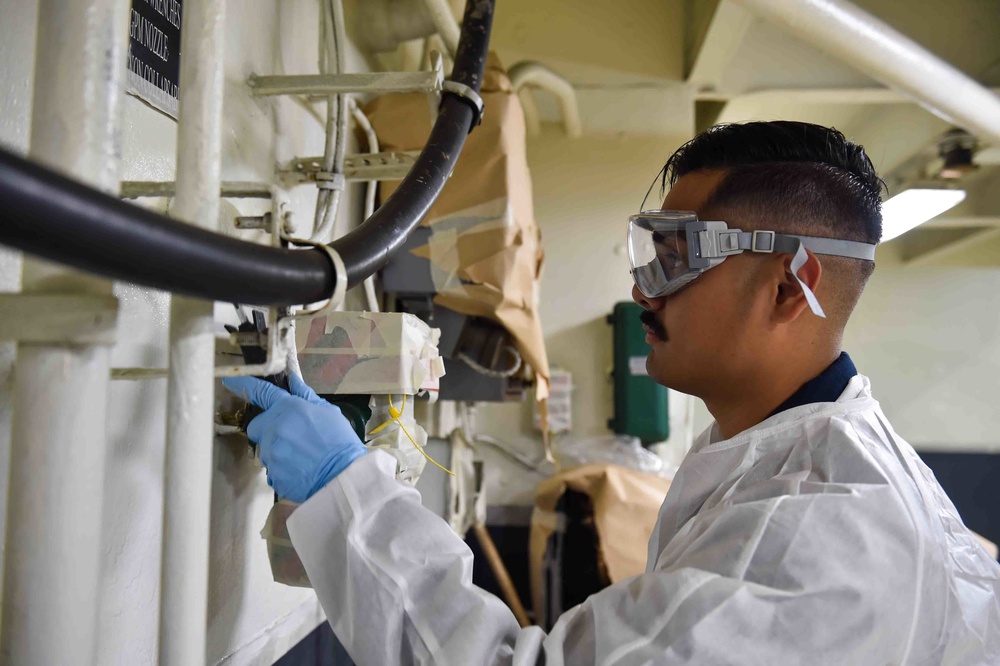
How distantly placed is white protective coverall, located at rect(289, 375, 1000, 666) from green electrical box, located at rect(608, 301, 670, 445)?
1745 mm

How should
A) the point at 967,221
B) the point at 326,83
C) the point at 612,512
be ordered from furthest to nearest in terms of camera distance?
the point at 967,221 → the point at 612,512 → the point at 326,83

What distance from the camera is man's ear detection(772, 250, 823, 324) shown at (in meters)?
0.85

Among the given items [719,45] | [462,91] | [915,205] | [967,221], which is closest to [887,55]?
[719,45]

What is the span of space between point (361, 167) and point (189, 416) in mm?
722

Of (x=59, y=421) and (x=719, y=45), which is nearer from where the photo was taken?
(x=59, y=421)

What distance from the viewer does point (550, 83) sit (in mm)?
2260

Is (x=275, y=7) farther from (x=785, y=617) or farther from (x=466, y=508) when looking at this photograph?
(x=466, y=508)

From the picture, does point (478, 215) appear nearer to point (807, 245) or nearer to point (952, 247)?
point (807, 245)

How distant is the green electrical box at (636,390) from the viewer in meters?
2.53

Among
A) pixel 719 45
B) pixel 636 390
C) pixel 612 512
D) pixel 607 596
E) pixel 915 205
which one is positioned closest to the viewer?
pixel 607 596

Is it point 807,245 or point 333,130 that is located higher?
point 333,130

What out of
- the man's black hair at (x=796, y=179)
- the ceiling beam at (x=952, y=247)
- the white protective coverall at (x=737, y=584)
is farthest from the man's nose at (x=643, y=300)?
the ceiling beam at (x=952, y=247)

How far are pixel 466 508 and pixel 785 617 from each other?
177 cm

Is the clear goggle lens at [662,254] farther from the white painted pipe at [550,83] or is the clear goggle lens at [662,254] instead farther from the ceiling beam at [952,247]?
the ceiling beam at [952,247]
